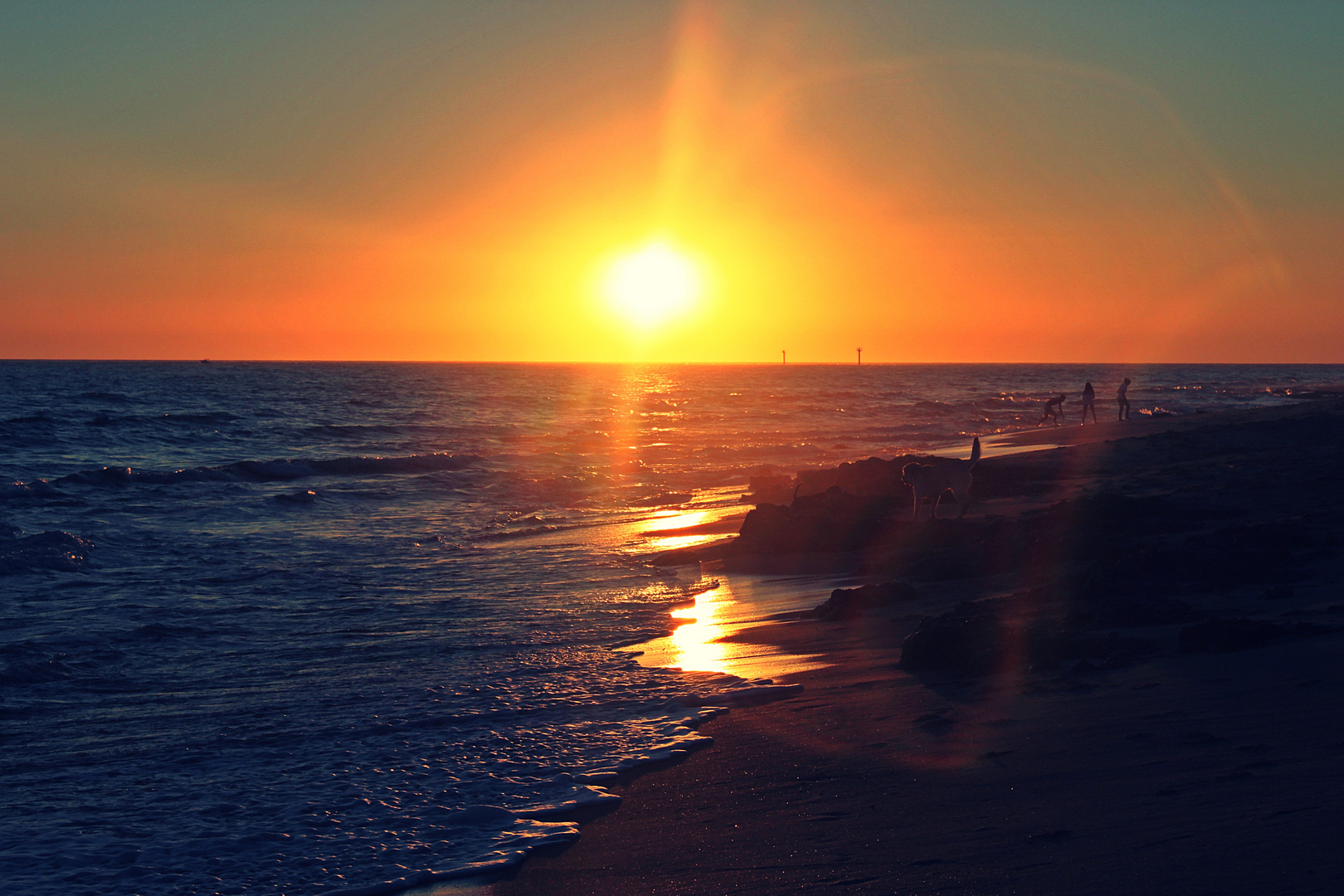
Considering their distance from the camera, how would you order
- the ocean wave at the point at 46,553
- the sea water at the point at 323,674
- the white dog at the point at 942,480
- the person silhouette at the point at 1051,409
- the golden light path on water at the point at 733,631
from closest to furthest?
1. the sea water at the point at 323,674
2. the golden light path on water at the point at 733,631
3. the white dog at the point at 942,480
4. the ocean wave at the point at 46,553
5. the person silhouette at the point at 1051,409

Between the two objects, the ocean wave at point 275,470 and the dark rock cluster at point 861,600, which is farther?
the ocean wave at point 275,470

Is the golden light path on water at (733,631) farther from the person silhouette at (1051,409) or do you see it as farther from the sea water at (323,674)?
the person silhouette at (1051,409)

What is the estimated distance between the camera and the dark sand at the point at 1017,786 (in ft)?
11.1

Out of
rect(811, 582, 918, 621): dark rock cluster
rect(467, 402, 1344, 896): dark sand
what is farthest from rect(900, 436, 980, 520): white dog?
rect(467, 402, 1344, 896): dark sand

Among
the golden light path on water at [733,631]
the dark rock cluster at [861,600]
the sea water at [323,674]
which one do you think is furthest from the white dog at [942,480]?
the dark rock cluster at [861,600]

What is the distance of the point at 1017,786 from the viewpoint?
13.7 ft

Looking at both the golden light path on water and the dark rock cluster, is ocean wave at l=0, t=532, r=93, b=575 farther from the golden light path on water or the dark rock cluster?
the dark rock cluster

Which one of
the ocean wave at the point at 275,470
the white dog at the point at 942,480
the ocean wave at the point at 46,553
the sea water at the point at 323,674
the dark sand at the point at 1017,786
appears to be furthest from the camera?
the ocean wave at the point at 275,470

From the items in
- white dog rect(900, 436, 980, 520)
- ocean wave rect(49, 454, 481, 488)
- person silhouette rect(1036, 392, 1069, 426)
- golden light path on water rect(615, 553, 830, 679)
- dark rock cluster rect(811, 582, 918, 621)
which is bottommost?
ocean wave rect(49, 454, 481, 488)

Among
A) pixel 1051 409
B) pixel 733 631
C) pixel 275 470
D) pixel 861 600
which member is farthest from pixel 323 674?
pixel 1051 409

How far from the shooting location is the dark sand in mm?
3377

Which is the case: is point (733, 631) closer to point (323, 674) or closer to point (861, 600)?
point (861, 600)

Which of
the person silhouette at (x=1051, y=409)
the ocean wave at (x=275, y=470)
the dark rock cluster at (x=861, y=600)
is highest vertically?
the person silhouette at (x=1051, y=409)

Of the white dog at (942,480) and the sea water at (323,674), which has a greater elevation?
the white dog at (942,480)
